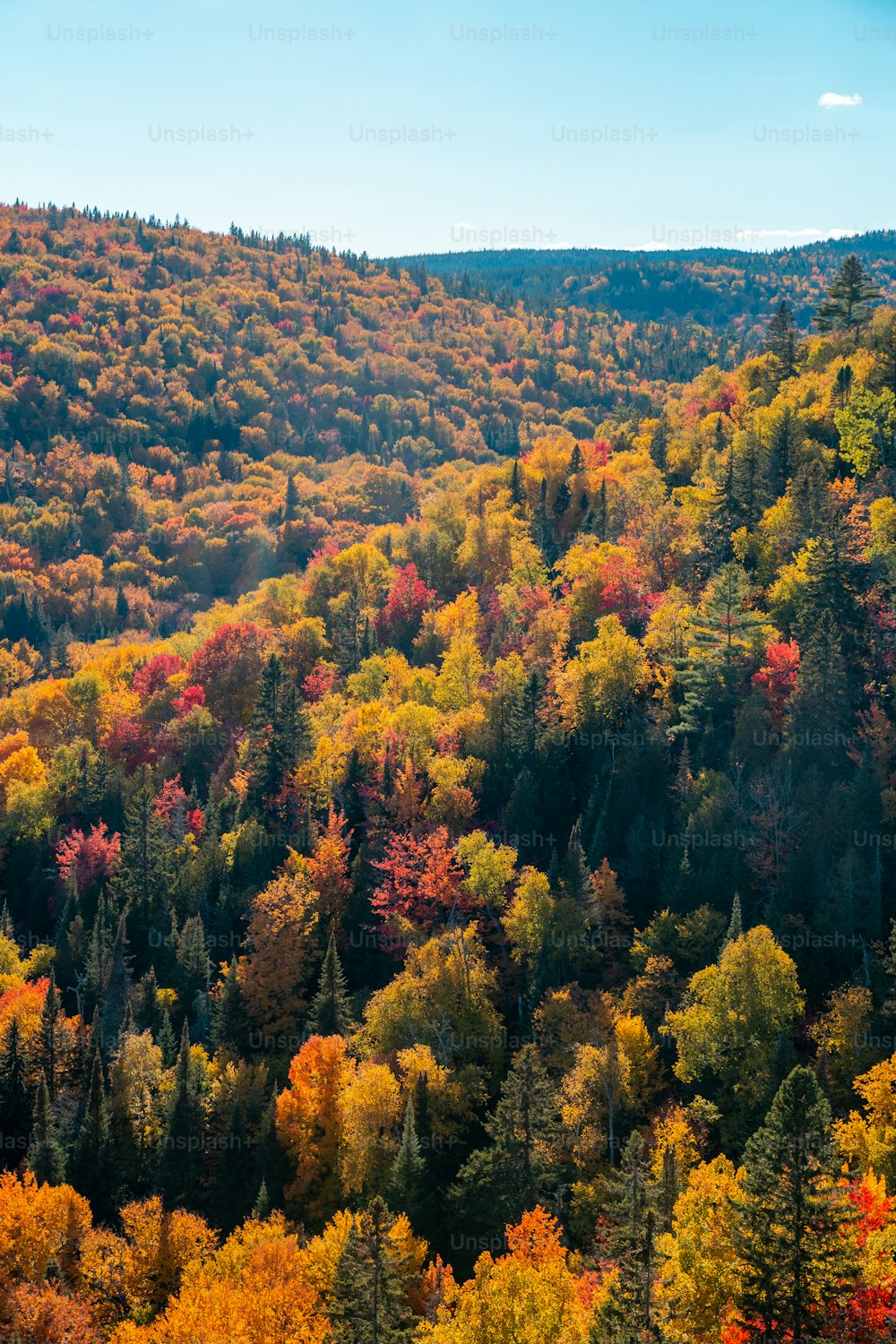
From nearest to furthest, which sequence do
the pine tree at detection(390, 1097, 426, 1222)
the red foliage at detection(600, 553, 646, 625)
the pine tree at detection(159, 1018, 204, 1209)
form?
the pine tree at detection(390, 1097, 426, 1222)
the pine tree at detection(159, 1018, 204, 1209)
the red foliage at detection(600, 553, 646, 625)

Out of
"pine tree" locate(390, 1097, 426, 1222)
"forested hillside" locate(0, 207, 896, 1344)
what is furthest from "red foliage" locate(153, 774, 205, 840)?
"pine tree" locate(390, 1097, 426, 1222)

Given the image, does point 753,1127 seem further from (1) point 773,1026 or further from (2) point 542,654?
(2) point 542,654

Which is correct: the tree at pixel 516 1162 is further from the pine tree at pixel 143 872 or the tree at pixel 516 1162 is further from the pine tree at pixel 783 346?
the pine tree at pixel 783 346

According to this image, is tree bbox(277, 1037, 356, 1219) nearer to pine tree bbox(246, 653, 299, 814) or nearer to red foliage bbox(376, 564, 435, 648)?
pine tree bbox(246, 653, 299, 814)

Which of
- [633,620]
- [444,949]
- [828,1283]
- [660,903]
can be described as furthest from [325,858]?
[828,1283]

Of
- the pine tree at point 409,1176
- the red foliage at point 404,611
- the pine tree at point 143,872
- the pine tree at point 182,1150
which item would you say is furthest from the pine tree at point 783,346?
the pine tree at point 182,1150

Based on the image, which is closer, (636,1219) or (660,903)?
(636,1219)
